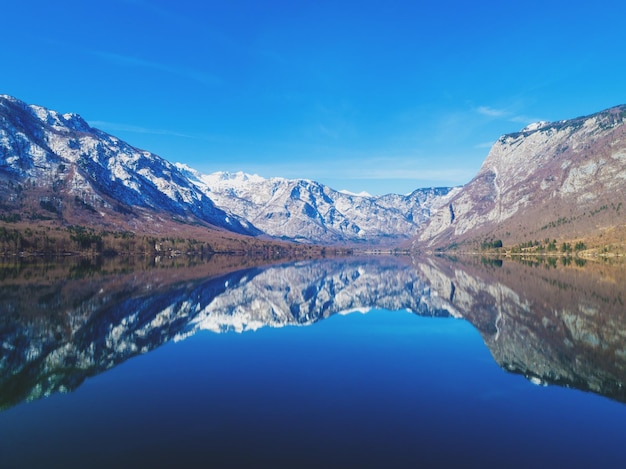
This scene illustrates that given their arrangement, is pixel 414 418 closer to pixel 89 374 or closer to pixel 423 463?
pixel 423 463

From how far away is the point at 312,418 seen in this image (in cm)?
2089

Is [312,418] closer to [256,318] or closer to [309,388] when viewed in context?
[309,388]

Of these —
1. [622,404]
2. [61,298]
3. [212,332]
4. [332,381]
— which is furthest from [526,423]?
[61,298]

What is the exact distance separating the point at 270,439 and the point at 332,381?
33.0 ft

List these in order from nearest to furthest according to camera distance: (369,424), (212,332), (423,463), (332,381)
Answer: (423,463) < (369,424) < (332,381) < (212,332)

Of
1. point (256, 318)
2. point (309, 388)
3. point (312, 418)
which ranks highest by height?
point (312, 418)

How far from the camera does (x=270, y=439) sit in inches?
723

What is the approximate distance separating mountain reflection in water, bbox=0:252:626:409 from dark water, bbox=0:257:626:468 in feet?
0.97

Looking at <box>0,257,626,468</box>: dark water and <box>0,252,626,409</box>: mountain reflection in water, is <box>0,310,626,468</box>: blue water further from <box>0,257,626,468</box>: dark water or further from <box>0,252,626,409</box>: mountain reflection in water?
<box>0,252,626,409</box>: mountain reflection in water

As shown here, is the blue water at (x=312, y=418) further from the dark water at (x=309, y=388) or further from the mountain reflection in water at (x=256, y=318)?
the mountain reflection in water at (x=256, y=318)

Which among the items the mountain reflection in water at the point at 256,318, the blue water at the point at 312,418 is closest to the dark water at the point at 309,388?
the blue water at the point at 312,418

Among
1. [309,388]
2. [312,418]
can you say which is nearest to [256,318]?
[309,388]

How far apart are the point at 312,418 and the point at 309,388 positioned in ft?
17.5

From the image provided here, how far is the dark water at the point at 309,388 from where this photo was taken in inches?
688
